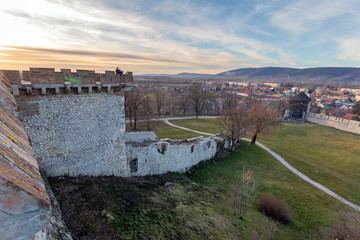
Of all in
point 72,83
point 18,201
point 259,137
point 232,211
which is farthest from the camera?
point 259,137

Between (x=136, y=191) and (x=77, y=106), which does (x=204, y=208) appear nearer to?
(x=136, y=191)

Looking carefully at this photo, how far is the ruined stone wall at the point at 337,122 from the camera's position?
3996 cm

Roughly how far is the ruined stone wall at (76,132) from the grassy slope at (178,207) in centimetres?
84

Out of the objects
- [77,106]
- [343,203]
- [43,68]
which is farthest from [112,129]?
[343,203]

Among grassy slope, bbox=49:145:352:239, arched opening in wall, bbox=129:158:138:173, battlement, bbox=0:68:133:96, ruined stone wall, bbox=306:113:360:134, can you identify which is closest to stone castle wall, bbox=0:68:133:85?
battlement, bbox=0:68:133:96

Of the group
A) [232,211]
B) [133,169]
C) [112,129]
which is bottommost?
[232,211]

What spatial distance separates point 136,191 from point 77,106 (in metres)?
5.68

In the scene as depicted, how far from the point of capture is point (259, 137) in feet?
107

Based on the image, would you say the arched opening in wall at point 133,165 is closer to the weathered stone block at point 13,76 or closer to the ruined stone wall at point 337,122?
the weathered stone block at point 13,76

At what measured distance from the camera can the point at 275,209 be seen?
40.8ft

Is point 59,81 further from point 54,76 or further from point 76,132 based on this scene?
point 76,132

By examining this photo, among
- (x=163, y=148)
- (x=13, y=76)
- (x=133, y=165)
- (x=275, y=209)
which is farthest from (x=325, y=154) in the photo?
(x=13, y=76)

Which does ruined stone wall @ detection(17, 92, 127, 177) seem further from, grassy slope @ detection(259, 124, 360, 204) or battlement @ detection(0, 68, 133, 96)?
grassy slope @ detection(259, 124, 360, 204)

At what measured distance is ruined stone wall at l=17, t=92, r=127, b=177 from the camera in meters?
8.13
